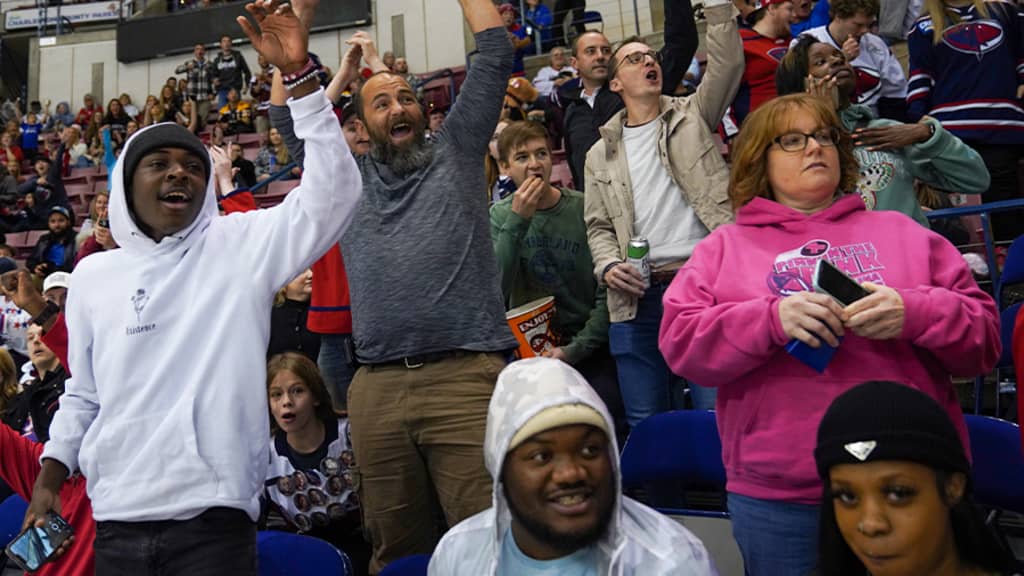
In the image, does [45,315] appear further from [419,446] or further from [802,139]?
[802,139]

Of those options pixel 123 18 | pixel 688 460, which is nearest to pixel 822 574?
pixel 688 460

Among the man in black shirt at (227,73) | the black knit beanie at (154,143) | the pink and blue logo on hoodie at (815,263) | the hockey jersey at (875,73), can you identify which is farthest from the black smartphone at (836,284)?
the man in black shirt at (227,73)

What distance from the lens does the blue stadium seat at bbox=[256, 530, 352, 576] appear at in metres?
2.30

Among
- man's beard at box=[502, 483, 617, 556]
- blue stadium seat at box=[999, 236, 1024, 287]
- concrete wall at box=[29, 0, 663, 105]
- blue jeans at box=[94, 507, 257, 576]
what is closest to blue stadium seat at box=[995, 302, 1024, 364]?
blue stadium seat at box=[999, 236, 1024, 287]

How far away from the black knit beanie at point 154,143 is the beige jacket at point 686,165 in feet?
4.55

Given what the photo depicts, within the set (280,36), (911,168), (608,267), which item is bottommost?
(608,267)

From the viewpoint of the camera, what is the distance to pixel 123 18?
18.0 m

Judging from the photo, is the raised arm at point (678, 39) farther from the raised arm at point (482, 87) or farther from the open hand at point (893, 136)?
the raised arm at point (482, 87)

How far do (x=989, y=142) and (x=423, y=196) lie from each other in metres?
2.68

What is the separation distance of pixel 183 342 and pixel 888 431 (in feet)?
4.37

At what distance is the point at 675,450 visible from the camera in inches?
102

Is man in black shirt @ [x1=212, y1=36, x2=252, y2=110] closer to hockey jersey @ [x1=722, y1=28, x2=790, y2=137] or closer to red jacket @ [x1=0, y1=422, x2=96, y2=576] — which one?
hockey jersey @ [x1=722, y1=28, x2=790, y2=137]

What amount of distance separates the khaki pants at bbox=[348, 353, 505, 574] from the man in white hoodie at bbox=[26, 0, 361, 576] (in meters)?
0.55

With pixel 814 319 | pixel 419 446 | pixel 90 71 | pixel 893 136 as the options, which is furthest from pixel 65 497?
pixel 90 71
